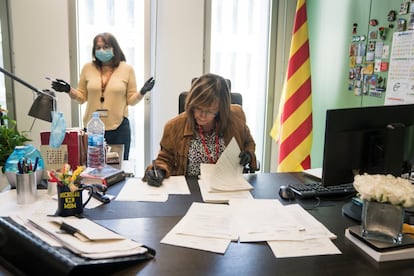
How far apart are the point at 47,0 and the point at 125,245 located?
2852 millimetres

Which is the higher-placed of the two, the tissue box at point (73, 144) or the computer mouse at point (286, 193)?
the tissue box at point (73, 144)

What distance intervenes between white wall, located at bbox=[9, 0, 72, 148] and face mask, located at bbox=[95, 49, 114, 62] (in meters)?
0.52

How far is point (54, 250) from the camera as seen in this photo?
0.92 meters

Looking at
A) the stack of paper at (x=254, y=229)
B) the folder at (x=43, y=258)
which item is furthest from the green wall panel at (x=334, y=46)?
the folder at (x=43, y=258)

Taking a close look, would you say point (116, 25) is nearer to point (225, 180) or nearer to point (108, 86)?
point (108, 86)

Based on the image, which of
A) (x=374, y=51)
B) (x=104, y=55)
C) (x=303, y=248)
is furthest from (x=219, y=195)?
(x=104, y=55)

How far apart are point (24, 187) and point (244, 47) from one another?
2.86 meters

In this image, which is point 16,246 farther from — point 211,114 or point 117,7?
point 117,7

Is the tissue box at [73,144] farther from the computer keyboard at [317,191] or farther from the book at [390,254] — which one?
the book at [390,254]

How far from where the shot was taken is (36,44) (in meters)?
3.18

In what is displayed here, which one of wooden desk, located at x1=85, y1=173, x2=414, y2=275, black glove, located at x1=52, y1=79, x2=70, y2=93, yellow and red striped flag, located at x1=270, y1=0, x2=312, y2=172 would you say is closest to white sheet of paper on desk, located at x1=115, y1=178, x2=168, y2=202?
wooden desk, located at x1=85, y1=173, x2=414, y2=275

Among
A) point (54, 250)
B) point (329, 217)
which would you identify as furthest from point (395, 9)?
point (54, 250)

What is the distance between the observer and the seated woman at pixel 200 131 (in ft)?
6.20

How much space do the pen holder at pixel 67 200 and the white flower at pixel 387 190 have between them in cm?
93
